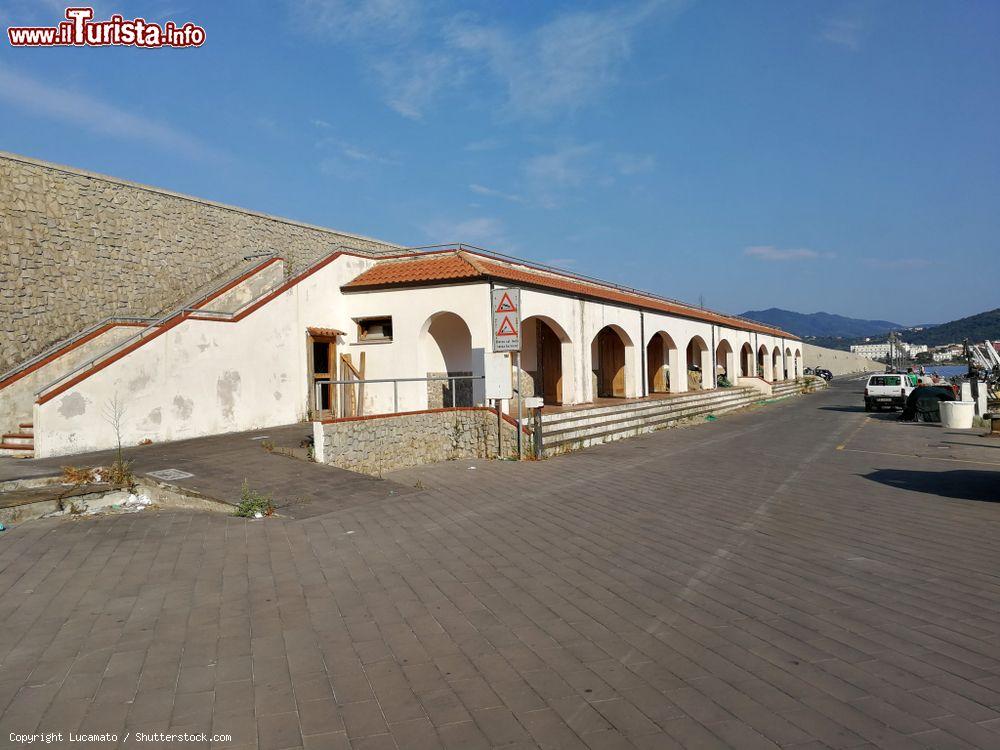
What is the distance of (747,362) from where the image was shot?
45812 millimetres

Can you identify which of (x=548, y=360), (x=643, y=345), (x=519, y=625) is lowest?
(x=519, y=625)

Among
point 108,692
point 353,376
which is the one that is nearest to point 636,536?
point 108,692

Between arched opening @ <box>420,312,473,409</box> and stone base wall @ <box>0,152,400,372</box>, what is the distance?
20.4 ft

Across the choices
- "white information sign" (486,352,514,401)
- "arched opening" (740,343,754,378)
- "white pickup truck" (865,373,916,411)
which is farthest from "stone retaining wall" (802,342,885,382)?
"white information sign" (486,352,514,401)

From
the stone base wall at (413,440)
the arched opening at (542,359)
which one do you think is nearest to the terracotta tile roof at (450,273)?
the arched opening at (542,359)

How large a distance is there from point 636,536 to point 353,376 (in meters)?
11.9

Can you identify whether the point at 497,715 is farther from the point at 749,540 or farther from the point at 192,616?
the point at 749,540

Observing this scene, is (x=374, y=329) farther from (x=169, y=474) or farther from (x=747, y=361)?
(x=747, y=361)

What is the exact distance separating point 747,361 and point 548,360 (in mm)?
28576

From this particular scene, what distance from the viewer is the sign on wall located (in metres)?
13.4

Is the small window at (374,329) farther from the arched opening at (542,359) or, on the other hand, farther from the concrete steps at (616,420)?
the concrete steps at (616,420)

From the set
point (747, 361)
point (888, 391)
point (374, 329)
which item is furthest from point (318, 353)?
point (747, 361)

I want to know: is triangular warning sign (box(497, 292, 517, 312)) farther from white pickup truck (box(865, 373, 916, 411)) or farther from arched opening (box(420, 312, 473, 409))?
white pickup truck (box(865, 373, 916, 411))

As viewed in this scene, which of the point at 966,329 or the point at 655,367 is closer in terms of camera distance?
the point at 655,367
